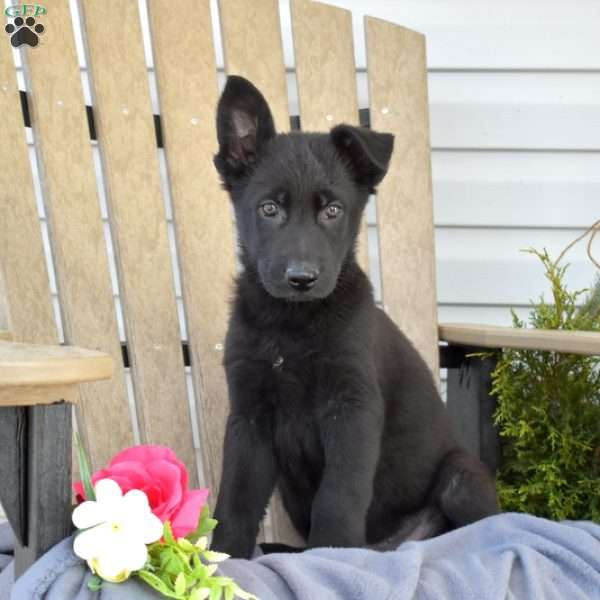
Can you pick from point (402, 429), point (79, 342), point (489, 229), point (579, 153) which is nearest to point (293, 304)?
point (402, 429)

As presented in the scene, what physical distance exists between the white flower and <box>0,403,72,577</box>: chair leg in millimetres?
41

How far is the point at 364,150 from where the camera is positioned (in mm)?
1781

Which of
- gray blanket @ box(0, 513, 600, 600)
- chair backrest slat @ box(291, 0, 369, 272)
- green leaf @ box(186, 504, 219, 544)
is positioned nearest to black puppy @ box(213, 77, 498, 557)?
gray blanket @ box(0, 513, 600, 600)

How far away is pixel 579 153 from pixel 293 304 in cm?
149

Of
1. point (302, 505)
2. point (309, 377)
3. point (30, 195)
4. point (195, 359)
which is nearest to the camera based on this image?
point (309, 377)

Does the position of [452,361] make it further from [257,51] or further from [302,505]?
[257,51]

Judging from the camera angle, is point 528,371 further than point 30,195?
Yes

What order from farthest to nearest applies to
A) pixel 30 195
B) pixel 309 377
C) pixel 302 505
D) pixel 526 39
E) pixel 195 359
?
1. pixel 526 39
2. pixel 195 359
3. pixel 30 195
4. pixel 302 505
5. pixel 309 377

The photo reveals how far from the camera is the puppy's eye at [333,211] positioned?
1.82 m

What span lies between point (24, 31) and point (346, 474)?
4.61ft

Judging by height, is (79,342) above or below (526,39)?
below

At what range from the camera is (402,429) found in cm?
202

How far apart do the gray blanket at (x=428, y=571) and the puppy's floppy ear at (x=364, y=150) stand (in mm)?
798

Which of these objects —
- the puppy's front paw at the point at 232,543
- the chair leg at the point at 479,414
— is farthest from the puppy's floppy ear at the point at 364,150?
the puppy's front paw at the point at 232,543
